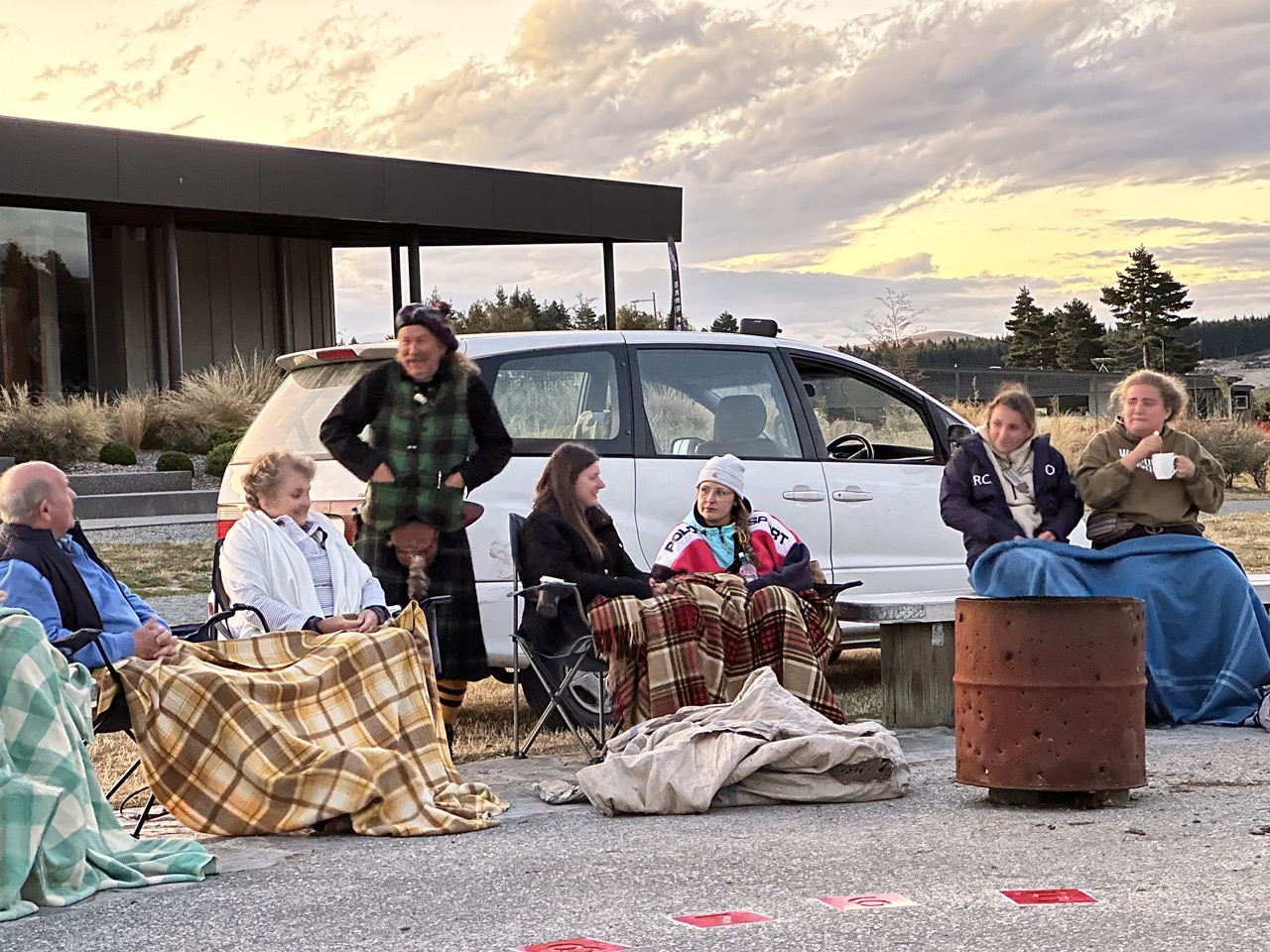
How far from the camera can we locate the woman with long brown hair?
668cm

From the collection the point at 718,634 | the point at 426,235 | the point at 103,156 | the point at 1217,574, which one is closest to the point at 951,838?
the point at 718,634

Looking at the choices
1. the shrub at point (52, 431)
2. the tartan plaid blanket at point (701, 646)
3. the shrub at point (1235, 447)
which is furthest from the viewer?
the shrub at point (1235, 447)


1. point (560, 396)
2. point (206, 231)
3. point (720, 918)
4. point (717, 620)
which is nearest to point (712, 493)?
point (717, 620)

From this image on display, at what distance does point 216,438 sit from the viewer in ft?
67.2

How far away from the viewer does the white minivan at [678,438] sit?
23.9ft

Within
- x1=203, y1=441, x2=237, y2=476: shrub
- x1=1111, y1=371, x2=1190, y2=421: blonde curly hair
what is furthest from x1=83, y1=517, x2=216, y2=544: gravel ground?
x1=1111, y1=371, x2=1190, y2=421: blonde curly hair

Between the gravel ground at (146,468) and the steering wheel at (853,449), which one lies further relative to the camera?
the gravel ground at (146,468)

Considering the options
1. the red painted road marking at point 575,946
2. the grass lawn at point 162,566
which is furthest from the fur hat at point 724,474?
the grass lawn at point 162,566

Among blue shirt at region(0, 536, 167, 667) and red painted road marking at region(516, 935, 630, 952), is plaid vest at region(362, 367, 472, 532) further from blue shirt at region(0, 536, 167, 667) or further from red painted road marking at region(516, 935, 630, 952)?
red painted road marking at region(516, 935, 630, 952)

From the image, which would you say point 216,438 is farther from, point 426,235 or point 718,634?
point 718,634

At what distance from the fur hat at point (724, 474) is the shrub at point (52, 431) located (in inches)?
549

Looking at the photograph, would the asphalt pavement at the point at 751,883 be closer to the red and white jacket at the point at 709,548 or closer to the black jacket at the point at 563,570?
the black jacket at the point at 563,570

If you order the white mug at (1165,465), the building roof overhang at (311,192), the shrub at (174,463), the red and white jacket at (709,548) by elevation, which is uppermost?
the building roof overhang at (311,192)

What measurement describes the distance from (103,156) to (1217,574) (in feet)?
63.4
